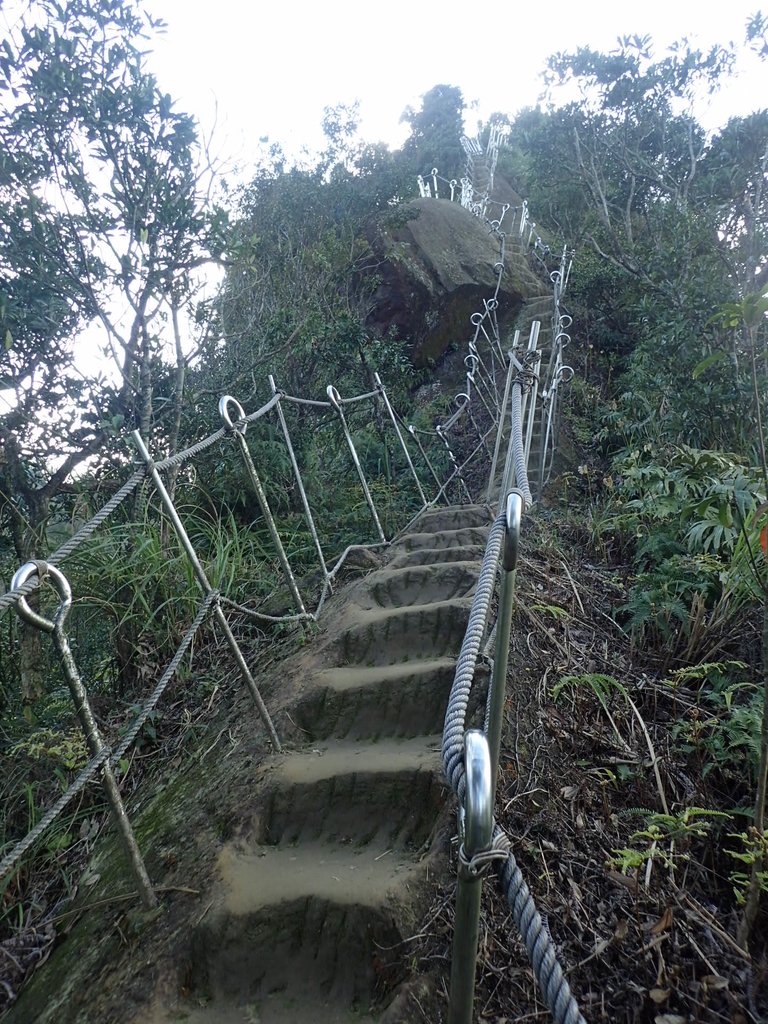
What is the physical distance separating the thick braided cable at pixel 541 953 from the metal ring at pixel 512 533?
54 centimetres

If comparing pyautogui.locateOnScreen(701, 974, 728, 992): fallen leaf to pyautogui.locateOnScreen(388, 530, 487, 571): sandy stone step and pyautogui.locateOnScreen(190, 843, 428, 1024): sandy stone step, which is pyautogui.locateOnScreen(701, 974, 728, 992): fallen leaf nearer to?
pyautogui.locateOnScreen(190, 843, 428, 1024): sandy stone step

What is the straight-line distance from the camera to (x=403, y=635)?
2.91 meters

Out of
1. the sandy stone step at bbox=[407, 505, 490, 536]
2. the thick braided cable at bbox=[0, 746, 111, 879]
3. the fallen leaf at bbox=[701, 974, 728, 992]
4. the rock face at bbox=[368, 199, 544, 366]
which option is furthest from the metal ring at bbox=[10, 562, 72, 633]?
the rock face at bbox=[368, 199, 544, 366]

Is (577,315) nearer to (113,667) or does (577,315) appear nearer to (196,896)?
(113,667)

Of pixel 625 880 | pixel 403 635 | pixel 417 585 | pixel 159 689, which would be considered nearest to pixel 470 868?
pixel 625 880

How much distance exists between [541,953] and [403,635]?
2.22m

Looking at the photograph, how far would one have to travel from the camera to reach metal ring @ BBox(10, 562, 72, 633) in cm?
147

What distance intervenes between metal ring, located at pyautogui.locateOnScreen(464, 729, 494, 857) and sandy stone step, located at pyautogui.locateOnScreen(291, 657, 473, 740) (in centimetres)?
169

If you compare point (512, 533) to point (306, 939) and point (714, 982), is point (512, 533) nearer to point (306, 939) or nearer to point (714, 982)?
point (714, 982)

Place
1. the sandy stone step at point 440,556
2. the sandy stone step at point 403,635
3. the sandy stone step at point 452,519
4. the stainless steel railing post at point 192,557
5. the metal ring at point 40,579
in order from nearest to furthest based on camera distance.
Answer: the metal ring at point 40,579, the stainless steel railing post at point 192,557, the sandy stone step at point 403,635, the sandy stone step at point 440,556, the sandy stone step at point 452,519

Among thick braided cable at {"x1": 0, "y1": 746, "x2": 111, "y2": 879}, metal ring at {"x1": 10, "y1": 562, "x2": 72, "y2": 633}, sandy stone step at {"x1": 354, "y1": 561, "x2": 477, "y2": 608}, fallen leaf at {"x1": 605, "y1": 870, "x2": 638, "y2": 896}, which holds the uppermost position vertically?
metal ring at {"x1": 10, "y1": 562, "x2": 72, "y2": 633}

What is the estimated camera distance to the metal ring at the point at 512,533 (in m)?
1.23

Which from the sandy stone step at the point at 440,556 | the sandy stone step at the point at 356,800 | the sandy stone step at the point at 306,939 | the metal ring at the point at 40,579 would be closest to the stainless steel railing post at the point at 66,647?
the metal ring at the point at 40,579

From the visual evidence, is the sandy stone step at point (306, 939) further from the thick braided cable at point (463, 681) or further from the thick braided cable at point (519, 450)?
the thick braided cable at point (519, 450)
